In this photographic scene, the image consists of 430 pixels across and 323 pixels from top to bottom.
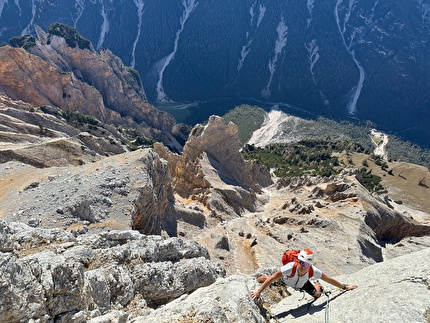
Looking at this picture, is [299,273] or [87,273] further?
[87,273]

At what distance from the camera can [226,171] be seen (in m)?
60.8

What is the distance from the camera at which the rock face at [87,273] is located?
8133mm

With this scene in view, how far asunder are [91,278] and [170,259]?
4.36 metres

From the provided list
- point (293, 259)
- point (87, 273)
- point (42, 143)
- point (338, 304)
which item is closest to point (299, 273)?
point (293, 259)

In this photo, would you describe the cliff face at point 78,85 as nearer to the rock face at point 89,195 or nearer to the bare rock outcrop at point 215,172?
the bare rock outcrop at point 215,172

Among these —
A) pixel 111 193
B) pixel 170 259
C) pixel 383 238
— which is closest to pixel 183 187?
pixel 111 193

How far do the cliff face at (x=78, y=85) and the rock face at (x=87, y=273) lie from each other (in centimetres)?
8317

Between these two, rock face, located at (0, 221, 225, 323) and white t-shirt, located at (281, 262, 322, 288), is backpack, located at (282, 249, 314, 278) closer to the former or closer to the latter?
white t-shirt, located at (281, 262, 322, 288)

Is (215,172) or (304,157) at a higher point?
(215,172)

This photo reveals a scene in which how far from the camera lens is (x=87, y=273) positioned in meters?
10.6

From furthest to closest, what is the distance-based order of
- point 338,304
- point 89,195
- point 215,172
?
point 215,172 → point 89,195 → point 338,304

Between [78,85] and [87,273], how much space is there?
346 feet

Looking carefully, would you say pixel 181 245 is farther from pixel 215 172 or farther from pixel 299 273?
pixel 215 172

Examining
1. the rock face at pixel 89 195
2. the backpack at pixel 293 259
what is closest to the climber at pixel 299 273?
the backpack at pixel 293 259
